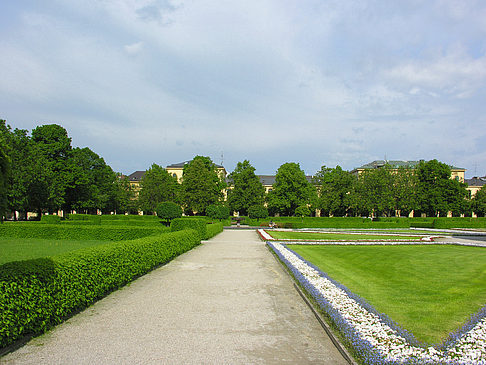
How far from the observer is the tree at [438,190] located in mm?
58406

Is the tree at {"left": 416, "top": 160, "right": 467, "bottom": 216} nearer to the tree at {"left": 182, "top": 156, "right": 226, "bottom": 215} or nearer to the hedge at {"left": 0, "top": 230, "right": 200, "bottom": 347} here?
the tree at {"left": 182, "top": 156, "right": 226, "bottom": 215}

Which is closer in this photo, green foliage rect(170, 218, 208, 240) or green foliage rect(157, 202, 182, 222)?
green foliage rect(170, 218, 208, 240)

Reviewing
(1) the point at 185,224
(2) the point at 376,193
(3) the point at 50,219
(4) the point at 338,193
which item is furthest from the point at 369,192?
(3) the point at 50,219

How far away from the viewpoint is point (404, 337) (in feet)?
16.2

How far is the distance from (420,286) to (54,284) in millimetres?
8733

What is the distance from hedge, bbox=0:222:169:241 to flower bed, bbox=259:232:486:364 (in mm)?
17303

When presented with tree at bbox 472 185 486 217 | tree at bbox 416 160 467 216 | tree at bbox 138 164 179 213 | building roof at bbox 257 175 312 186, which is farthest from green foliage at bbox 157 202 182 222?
tree at bbox 472 185 486 217

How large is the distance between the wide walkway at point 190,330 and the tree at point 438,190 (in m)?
59.2

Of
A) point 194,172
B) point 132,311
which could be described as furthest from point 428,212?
point 132,311

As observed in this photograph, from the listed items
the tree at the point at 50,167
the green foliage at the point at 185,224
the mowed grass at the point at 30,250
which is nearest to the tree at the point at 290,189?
the tree at the point at 50,167

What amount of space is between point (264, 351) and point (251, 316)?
67.2 inches

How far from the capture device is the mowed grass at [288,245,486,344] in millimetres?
5971

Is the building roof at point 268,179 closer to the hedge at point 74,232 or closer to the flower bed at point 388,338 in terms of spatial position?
the hedge at point 74,232

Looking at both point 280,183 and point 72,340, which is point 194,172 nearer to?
point 280,183
